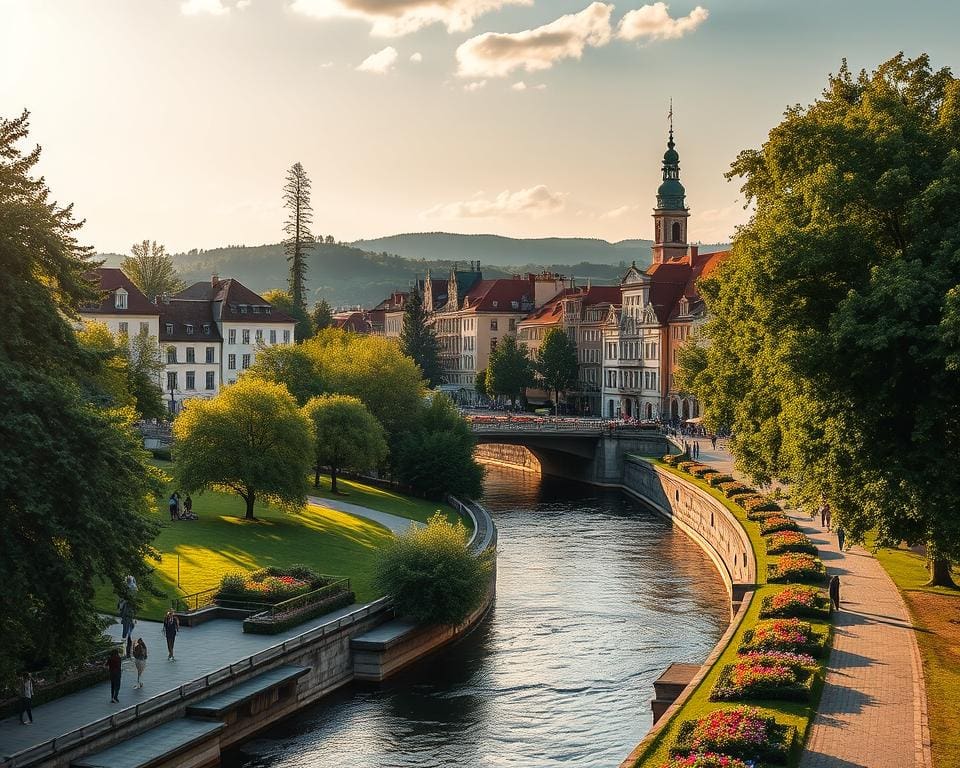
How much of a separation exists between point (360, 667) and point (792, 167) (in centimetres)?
2452

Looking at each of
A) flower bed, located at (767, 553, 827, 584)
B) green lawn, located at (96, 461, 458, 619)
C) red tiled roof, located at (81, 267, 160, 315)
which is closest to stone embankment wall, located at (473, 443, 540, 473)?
red tiled roof, located at (81, 267, 160, 315)

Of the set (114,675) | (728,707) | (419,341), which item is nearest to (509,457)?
(419,341)

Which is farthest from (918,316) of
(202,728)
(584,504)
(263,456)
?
(584,504)

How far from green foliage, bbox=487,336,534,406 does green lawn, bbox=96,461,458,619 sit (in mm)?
78384

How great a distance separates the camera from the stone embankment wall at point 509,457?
122375 millimetres

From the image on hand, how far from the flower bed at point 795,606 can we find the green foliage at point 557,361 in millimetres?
105827

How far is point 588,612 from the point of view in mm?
54906

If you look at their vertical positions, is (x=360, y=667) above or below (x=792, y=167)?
below

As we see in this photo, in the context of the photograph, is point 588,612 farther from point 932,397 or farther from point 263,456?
point 932,397

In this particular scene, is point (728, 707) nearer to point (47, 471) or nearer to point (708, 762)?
point (708, 762)

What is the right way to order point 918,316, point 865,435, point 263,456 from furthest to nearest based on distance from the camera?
1. point 263,456
2. point 865,435
3. point 918,316

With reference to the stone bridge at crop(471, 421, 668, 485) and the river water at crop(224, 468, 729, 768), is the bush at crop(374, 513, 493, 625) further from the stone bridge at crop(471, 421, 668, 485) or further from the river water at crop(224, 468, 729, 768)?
the stone bridge at crop(471, 421, 668, 485)

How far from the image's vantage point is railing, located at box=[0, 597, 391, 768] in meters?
29.8

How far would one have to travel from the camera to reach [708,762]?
25.9 m
